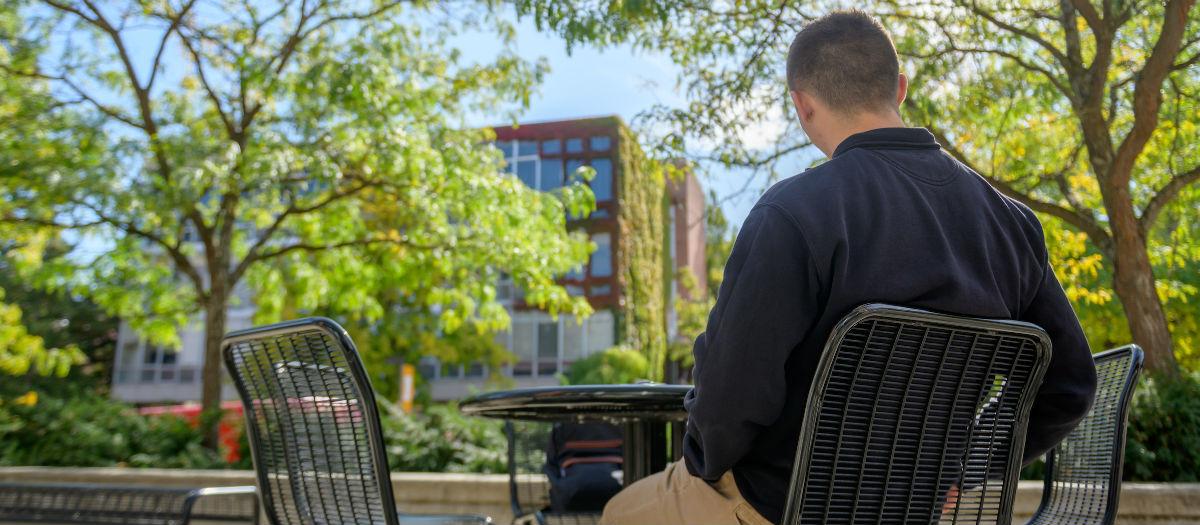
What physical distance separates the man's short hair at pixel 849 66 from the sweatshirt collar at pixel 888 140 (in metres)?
0.07

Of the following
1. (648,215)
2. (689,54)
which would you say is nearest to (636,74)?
(689,54)

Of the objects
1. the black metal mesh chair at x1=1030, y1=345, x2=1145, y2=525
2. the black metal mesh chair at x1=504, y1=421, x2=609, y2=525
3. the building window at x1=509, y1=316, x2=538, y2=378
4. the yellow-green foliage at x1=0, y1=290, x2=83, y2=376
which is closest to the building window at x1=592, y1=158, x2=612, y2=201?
the building window at x1=509, y1=316, x2=538, y2=378

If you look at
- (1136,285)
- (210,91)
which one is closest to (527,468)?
(1136,285)

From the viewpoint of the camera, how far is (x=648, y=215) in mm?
41969

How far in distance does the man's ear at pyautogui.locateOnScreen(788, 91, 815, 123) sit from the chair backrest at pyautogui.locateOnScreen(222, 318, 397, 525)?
0.97 meters

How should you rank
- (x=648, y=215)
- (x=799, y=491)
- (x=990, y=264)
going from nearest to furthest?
(x=799, y=491), (x=990, y=264), (x=648, y=215)

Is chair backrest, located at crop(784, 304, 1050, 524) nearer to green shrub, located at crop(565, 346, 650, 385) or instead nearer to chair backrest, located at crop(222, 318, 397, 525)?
chair backrest, located at crop(222, 318, 397, 525)

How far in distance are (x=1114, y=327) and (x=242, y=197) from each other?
50.4ft

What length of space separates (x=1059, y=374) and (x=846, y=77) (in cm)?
68

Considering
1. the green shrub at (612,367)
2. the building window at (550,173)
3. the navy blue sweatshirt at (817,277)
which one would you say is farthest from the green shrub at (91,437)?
the building window at (550,173)

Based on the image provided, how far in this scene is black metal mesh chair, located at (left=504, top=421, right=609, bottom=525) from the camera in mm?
3654

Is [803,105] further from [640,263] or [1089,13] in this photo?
[640,263]

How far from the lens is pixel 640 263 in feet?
134

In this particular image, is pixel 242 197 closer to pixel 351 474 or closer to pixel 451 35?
pixel 451 35
